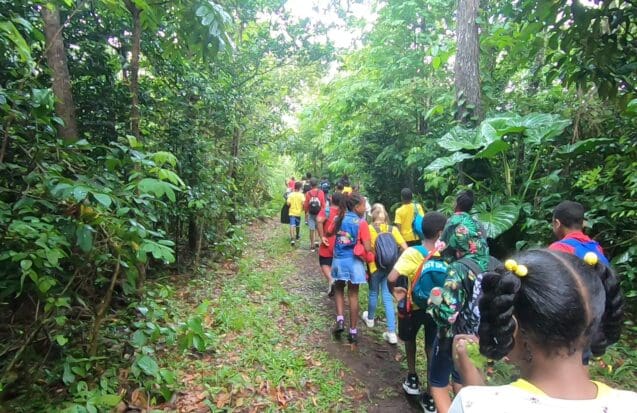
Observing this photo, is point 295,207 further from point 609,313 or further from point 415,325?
point 609,313

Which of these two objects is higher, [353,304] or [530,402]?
[530,402]

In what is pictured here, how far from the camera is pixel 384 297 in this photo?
4.91 meters

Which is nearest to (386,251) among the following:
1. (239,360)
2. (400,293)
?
(400,293)

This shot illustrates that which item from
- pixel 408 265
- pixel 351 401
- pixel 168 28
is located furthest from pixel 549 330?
pixel 168 28

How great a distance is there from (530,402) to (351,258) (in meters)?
3.81

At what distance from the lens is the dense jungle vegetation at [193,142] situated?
2.67 meters

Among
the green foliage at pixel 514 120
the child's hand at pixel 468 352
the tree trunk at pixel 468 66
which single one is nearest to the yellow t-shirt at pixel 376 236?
the green foliage at pixel 514 120

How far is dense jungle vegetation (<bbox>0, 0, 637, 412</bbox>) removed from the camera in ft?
8.77

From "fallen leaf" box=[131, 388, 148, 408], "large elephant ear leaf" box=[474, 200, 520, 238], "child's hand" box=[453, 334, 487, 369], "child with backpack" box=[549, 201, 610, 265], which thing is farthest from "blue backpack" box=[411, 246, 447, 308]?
"large elephant ear leaf" box=[474, 200, 520, 238]

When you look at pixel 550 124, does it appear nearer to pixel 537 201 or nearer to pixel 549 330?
pixel 537 201

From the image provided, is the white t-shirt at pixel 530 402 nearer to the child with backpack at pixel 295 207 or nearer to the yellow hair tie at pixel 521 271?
the yellow hair tie at pixel 521 271

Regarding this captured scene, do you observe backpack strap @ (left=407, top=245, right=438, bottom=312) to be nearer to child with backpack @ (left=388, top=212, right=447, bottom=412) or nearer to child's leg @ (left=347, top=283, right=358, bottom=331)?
child with backpack @ (left=388, top=212, right=447, bottom=412)

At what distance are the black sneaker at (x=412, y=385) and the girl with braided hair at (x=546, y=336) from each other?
268cm

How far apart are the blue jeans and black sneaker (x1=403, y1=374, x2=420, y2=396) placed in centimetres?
110
